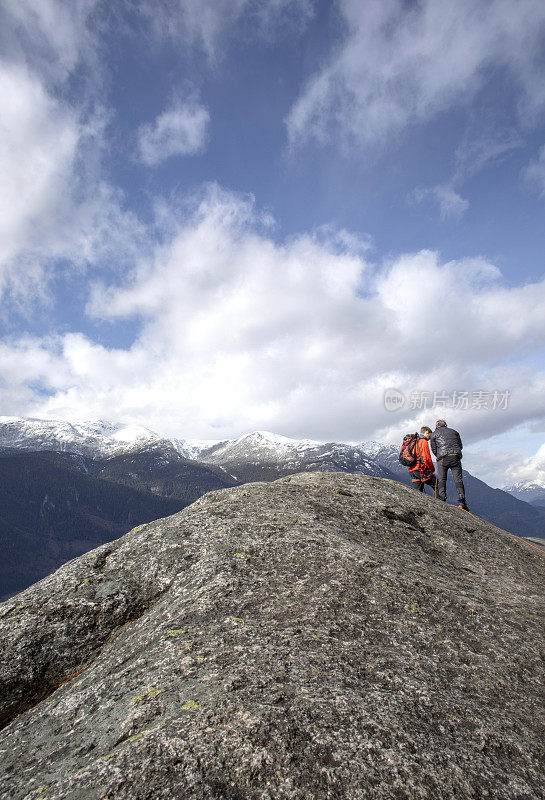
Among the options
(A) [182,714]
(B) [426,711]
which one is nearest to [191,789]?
(A) [182,714]

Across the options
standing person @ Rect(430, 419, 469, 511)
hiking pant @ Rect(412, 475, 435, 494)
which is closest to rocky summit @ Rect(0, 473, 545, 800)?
standing person @ Rect(430, 419, 469, 511)

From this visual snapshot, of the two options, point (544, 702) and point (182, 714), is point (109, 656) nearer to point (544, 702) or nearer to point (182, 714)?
point (182, 714)

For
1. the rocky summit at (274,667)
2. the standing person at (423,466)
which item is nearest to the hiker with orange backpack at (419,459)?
the standing person at (423,466)

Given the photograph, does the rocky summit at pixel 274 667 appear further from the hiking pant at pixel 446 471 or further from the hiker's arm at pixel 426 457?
the hiker's arm at pixel 426 457

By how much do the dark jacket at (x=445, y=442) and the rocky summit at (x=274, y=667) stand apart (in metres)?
8.40

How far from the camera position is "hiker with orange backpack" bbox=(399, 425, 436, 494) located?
21.0m

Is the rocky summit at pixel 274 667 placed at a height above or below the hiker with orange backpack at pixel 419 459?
below

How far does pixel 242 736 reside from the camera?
444 centimetres

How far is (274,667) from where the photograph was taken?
5945 millimetres

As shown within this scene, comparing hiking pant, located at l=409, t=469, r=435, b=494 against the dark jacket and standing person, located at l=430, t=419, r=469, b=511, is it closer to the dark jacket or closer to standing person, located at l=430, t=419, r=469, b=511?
standing person, located at l=430, t=419, r=469, b=511

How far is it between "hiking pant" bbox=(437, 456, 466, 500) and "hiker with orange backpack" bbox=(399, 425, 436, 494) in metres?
0.35

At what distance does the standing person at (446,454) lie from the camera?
2016cm

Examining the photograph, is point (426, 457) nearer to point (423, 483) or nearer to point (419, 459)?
point (419, 459)

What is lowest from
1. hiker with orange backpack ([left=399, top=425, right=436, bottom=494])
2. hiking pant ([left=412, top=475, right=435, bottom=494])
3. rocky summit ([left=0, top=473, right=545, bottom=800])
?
rocky summit ([left=0, top=473, right=545, bottom=800])
